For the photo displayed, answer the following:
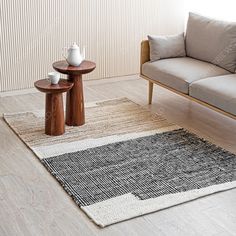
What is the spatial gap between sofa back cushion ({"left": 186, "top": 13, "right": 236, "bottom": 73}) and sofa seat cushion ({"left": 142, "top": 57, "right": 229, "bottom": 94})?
6cm

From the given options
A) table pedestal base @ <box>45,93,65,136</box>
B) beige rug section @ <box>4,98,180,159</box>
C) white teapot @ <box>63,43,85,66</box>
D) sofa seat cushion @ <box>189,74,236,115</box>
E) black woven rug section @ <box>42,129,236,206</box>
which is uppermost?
white teapot @ <box>63,43,85,66</box>

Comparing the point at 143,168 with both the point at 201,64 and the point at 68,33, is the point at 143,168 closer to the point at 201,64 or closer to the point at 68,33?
the point at 201,64

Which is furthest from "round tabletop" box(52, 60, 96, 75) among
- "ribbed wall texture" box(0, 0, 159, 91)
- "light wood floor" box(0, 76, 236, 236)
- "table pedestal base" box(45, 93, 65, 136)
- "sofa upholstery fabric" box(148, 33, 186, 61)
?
"ribbed wall texture" box(0, 0, 159, 91)

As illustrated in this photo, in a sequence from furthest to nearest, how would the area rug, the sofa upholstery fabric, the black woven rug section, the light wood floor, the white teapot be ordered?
1. the sofa upholstery fabric
2. the white teapot
3. the black woven rug section
4. the area rug
5. the light wood floor

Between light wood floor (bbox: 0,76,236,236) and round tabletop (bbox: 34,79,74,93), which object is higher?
round tabletop (bbox: 34,79,74,93)

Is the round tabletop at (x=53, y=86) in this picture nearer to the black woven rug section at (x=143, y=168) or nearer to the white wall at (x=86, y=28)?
the black woven rug section at (x=143, y=168)

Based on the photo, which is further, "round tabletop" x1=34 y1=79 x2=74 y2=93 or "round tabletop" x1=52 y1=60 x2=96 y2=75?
"round tabletop" x1=52 y1=60 x2=96 y2=75

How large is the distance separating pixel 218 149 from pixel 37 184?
130 centimetres

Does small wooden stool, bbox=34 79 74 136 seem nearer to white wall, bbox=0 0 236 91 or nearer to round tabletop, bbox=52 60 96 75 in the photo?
round tabletop, bbox=52 60 96 75

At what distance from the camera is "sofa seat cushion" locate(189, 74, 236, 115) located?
342 centimetres

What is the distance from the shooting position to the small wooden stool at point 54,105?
11.4 feet

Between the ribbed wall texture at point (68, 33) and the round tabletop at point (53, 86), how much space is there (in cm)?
102

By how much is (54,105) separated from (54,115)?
3.0 inches

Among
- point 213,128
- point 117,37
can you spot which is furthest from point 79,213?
point 117,37
